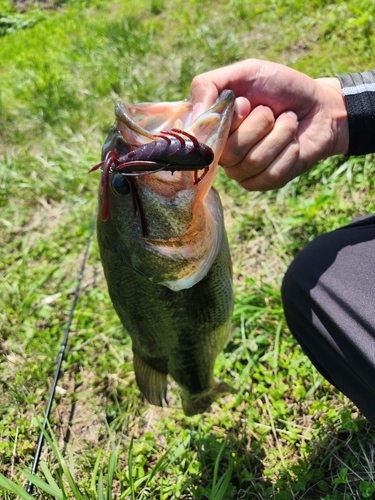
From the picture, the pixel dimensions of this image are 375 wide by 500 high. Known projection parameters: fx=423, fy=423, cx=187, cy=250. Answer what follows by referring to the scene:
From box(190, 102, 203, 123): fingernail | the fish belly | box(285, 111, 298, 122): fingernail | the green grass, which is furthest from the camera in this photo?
the green grass

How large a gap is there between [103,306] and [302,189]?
1.88 m

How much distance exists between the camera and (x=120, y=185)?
1.39m

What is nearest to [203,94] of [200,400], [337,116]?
[337,116]

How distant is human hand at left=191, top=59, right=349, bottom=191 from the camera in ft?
5.56

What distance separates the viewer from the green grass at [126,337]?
2.21 m

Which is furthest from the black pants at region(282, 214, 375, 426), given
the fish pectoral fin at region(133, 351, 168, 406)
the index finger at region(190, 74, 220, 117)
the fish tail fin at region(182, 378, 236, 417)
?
the index finger at region(190, 74, 220, 117)

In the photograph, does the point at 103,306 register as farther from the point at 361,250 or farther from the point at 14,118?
the point at 14,118

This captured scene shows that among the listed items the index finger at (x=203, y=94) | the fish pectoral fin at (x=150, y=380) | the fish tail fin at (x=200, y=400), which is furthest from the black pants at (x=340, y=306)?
the index finger at (x=203, y=94)

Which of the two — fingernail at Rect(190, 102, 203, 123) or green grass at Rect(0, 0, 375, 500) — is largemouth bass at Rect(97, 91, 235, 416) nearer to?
fingernail at Rect(190, 102, 203, 123)

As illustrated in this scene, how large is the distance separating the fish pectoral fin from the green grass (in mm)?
246

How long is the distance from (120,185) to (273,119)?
779 mm

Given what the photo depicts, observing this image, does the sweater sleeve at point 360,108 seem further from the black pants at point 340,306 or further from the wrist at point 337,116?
the black pants at point 340,306

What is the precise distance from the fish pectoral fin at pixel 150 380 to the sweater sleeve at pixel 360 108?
145 centimetres

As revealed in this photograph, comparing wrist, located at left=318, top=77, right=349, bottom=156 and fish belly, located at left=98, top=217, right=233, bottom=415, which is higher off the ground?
wrist, located at left=318, top=77, right=349, bottom=156
